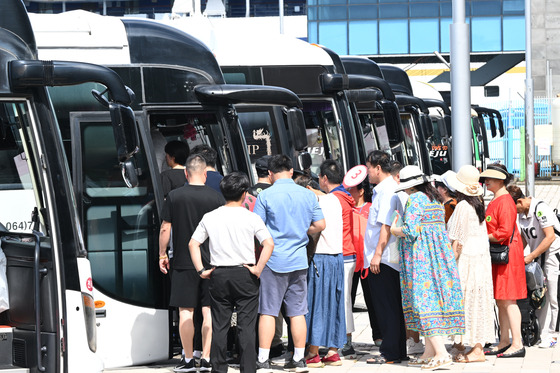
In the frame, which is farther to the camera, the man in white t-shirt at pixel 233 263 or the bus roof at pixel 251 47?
the bus roof at pixel 251 47

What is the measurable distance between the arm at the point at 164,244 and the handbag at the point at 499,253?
9.30 ft

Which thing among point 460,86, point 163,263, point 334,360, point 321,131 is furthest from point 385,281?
point 321,131

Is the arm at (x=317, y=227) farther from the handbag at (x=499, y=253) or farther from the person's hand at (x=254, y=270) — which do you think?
the handbag at (x=499, y=253)

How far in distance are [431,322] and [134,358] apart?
2.49m

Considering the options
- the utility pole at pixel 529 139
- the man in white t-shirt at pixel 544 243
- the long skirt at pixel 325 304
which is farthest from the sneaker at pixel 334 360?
the utility pole at pixel 529 139

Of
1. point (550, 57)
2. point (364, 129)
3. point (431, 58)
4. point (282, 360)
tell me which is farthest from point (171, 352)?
point (431, 58)

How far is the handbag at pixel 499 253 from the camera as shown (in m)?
9.33

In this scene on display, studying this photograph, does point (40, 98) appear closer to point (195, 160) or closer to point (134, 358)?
point (195, 160)

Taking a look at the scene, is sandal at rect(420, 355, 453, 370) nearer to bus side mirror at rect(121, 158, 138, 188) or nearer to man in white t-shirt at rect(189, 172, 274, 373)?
man in white t-shirt at rect(189, 172, 274, 373)

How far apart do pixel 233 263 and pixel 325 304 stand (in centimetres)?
140

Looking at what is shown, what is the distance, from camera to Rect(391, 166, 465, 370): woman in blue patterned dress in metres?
8.84

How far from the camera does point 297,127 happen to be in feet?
37.4

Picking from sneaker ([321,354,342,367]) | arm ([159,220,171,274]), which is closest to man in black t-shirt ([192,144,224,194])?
arm ([159,220,171,274])

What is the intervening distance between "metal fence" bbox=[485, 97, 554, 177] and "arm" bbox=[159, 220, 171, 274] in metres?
30.1
